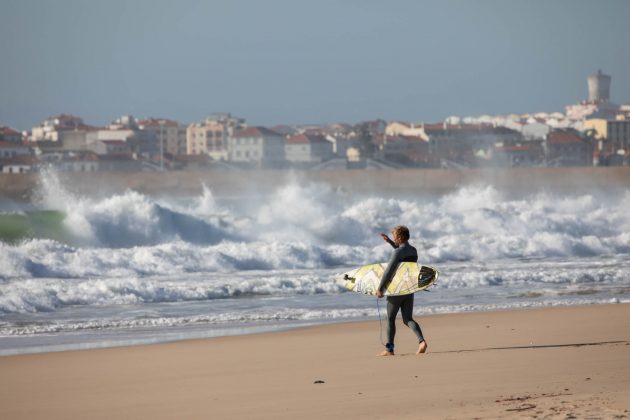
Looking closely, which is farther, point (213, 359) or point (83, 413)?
point (213, 359)

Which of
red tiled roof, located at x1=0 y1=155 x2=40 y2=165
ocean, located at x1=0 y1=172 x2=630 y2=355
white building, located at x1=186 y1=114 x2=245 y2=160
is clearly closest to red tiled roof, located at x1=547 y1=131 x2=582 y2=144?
white building, located at x1=186 y1=114 x2=245 y2=160

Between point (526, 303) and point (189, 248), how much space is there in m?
9.74

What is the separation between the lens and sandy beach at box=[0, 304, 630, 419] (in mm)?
7852

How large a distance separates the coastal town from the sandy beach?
74.2m

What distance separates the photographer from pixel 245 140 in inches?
4434

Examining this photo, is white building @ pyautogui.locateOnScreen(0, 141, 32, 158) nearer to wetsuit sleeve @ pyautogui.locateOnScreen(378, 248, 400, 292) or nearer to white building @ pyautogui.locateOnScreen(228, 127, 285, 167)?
white building @ pyautogui.locateOnScreen(228, 127, 285, 167)

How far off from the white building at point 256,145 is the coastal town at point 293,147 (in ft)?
0.30

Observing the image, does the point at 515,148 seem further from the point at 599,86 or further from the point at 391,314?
the point at 391,314

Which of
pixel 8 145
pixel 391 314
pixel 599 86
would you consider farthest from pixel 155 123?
pixel 391 314

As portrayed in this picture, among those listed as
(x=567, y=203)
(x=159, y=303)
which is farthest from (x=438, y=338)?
(x=567, y=203)

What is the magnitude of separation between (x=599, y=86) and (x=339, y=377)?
176304 mm

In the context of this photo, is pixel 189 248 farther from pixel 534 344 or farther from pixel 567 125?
pixel 567 125

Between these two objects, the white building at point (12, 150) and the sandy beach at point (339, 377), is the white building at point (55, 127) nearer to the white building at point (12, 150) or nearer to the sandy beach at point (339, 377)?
the white building at point (12, 150)

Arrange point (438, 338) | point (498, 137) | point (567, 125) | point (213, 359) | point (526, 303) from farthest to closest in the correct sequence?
point (567, 125)
point (498, 137)
point (526, 303)
point (438, 338)
point (213, 359)
